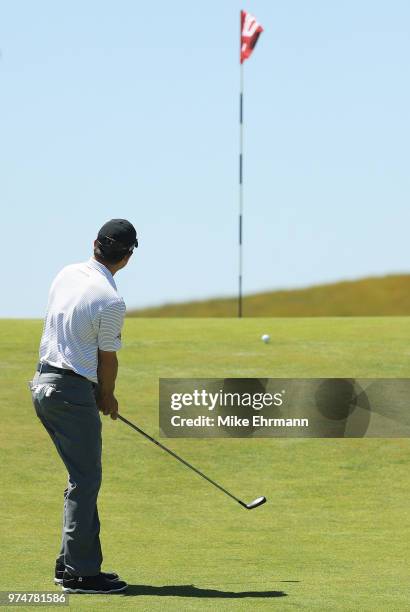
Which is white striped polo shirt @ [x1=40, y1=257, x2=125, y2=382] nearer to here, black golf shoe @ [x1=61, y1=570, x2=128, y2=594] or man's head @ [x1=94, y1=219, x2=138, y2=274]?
man's head @ [x1=94, y1=219, x2=138, y2=274]

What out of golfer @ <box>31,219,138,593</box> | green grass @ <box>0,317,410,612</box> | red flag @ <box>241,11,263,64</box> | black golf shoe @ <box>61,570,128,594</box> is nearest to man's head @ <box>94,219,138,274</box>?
golfer @ <box>31,219,138,593</box>

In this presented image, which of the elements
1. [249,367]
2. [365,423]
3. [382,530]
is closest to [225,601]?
[382,530]

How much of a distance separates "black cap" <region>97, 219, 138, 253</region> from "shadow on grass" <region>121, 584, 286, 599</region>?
1860 millimetres

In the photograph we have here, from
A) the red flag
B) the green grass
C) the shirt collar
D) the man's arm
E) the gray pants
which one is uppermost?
the red flag

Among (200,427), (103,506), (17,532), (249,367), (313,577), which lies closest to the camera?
(313,577)

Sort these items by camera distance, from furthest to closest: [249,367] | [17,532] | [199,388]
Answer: [249,367], [199,388], [17,532]

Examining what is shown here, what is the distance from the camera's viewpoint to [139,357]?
58.1ft

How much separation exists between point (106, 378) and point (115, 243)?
730mm

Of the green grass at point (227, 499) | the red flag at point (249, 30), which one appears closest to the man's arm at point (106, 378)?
the green grass at point (227, 499)

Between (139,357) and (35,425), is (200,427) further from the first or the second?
(139,357)

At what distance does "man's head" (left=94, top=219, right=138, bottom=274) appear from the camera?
6.70 meters

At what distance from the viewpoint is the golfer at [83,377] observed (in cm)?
658

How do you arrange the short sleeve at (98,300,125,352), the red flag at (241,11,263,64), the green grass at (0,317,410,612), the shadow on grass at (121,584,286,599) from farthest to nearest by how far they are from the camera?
the red flag at (241,11,263,64) < the green grass at (0,317,410,612) < the shadow on grass at (121,584,286,599) < the short sleeve at (98,300,125,352)

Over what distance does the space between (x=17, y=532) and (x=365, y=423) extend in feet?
19.9
